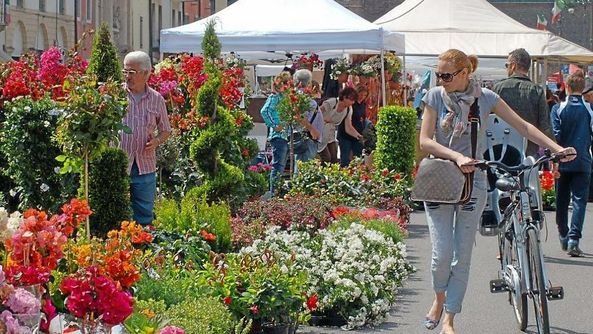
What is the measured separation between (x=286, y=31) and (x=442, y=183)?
924 cm

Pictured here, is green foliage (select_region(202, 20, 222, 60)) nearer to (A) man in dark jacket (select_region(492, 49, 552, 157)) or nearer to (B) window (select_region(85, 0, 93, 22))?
(A) man in dark jacket (select_region(492, 49, 552, 157))

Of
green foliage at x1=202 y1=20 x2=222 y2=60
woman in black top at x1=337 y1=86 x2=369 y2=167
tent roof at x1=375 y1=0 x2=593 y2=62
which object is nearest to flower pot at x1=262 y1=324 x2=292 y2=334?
green foliage at x1=202 y1=20 x2=222 y2=60

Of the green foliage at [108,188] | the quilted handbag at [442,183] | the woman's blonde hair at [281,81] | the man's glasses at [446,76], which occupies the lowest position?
the green foliage at [108,188]

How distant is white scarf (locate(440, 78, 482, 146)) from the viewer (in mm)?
7258

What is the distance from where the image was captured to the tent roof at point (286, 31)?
15.9 metres

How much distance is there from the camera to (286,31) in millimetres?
16109

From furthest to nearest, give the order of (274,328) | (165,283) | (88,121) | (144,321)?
(88,121) < (274,328) < (165,283) < (144,321)

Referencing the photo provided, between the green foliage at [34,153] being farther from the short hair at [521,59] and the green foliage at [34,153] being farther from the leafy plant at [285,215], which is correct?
the short hair at [521,59]

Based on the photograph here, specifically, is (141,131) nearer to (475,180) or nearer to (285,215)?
(285,215)

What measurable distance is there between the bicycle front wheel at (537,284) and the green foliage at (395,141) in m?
8.38

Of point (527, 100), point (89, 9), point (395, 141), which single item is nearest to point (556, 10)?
point (89, 9)

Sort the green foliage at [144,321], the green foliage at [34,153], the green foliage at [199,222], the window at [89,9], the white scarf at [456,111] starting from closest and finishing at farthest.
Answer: the green foliage at [144,321] → the white scarf at [456,111] → the green foliage at [199,222] → the green foliage at [34,153] → the window at [89,9]

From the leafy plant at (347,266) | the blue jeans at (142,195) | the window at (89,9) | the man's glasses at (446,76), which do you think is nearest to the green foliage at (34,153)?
the blue jeans at (142,195)

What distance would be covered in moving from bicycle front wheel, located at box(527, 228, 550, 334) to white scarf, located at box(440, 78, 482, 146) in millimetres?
747
